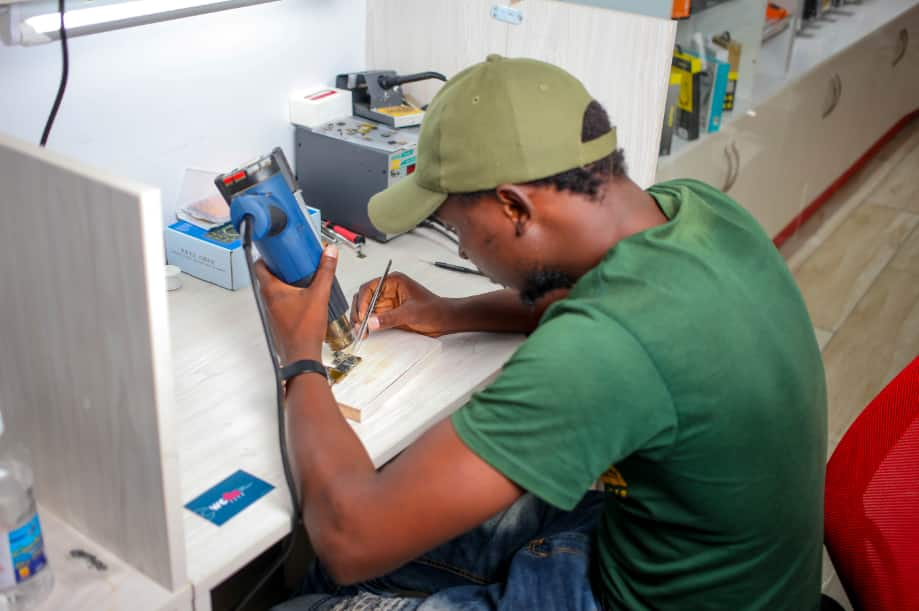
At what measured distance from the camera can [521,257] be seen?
1.09 meters

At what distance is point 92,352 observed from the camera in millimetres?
858

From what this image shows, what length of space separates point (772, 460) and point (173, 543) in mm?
629

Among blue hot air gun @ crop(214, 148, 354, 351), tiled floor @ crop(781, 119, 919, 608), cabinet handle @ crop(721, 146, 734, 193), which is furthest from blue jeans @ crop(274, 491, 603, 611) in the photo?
cabinet handle @ crop(721, 146, 734, 193)

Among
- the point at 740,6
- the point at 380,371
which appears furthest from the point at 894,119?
the point at 380,371

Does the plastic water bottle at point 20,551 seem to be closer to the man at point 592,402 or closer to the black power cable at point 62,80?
the man at point 592,402

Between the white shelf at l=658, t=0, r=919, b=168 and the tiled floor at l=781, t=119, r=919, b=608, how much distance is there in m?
0.69

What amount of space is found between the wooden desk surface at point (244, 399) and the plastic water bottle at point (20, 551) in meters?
0.15

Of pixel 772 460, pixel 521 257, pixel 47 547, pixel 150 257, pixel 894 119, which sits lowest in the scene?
pixel 894 119

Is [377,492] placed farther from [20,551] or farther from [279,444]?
[20,551]

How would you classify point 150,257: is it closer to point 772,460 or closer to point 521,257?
point 521,257

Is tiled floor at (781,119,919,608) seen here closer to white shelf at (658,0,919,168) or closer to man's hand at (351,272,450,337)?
white shelf at (658,0,919,168)

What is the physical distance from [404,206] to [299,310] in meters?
0.22

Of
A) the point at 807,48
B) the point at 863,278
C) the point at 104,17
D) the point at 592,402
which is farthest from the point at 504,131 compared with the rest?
the point at 807,48

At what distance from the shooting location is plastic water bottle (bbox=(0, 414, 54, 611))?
0.89m
